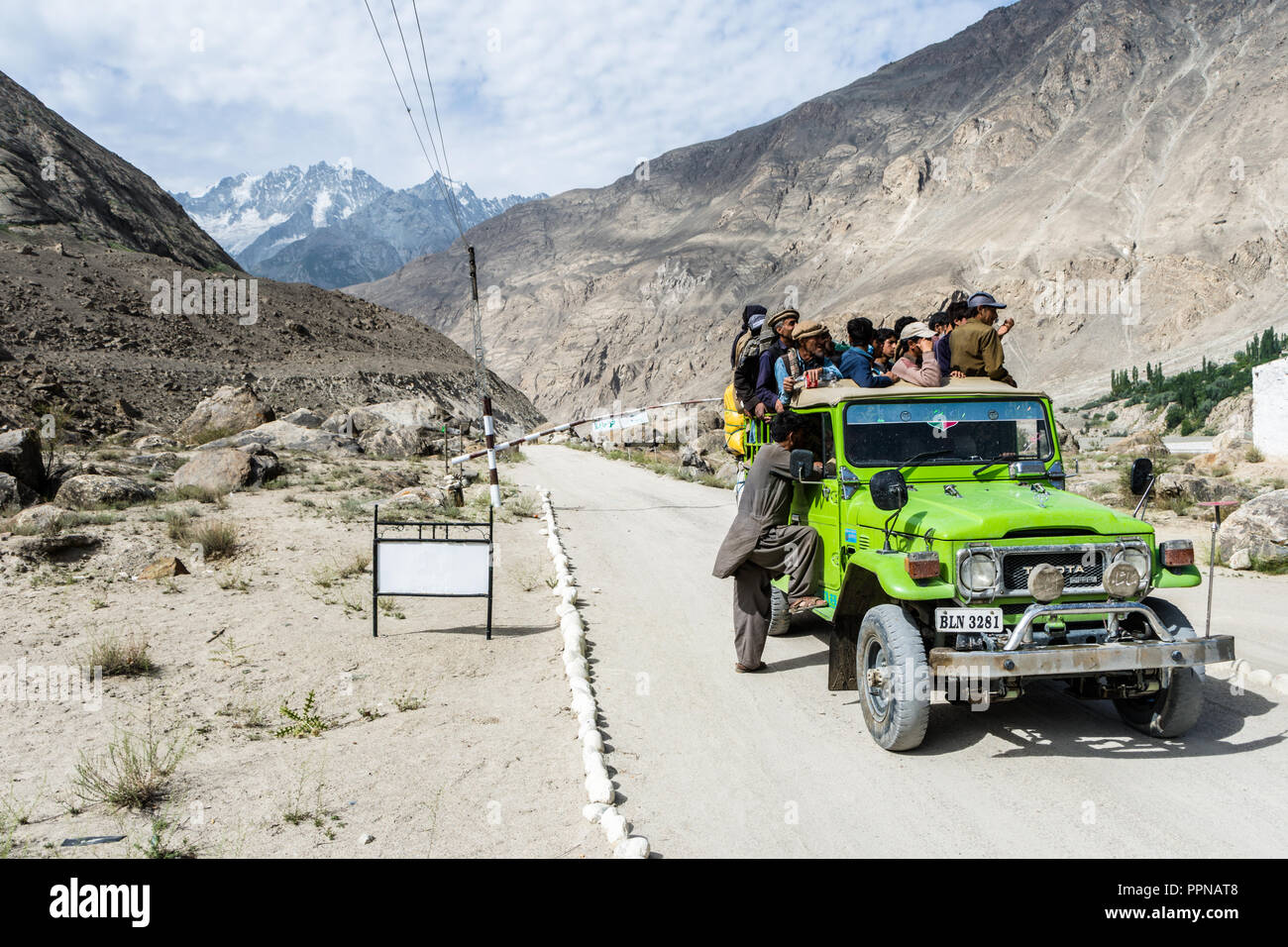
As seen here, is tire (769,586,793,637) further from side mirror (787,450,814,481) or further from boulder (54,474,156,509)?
boulder (54,474,156,509)

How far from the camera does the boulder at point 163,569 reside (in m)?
10.4

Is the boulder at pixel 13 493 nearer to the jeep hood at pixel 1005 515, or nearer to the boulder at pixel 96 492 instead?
the boulder at pixel 96 492

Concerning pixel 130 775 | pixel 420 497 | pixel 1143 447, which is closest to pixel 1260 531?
pixel 130 775

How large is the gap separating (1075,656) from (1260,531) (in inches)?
349

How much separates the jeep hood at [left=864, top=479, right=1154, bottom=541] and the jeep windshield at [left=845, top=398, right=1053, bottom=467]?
0.55 meters

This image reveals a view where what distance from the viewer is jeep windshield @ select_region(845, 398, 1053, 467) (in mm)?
6477

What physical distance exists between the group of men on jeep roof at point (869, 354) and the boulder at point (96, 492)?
11.5 metres

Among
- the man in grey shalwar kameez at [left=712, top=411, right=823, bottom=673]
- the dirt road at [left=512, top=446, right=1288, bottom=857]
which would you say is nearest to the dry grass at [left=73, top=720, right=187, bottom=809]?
the dirt road at [left=512, top=446, right=1288, bottom=857]

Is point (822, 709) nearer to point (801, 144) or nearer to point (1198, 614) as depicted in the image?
point (1198, 614)

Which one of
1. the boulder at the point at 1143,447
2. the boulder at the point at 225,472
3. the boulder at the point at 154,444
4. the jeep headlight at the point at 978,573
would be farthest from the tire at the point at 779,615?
the boulder at the point at 154,444

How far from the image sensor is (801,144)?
141250 millimetres

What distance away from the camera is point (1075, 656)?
4.79 m

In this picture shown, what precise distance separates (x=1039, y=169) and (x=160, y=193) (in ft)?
296
